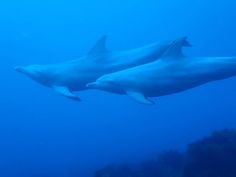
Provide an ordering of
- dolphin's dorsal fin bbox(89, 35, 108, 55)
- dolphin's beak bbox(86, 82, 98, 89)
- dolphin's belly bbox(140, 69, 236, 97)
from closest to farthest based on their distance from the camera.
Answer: dolphin's belly bbox(140, 69, 236, 97), dolphin's beak bbox(86, 82, 98, 89), dolphin's dorsal fin bbox(89, 35, 108, 55)

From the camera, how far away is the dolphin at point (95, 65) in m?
12.0

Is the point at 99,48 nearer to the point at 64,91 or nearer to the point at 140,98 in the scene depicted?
the point at 64,91

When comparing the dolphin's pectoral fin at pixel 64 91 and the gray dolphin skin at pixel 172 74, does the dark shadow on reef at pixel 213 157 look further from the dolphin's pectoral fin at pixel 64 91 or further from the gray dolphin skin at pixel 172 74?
the dolphin's pectoral fin at pixel 64 91

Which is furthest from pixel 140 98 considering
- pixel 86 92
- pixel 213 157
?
pixel 86 92

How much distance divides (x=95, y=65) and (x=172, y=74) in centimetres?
250

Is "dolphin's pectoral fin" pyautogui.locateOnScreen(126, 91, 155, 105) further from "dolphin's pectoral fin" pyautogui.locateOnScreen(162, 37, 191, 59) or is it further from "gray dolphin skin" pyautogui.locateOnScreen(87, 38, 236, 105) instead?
"dolphin's pectoral fin" pyautogui.locateOnScreen(162, 37, 191, 59)

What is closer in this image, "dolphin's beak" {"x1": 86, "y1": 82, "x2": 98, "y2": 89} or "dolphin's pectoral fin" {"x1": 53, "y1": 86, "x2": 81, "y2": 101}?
"dolphin's beak" {"x1": 86, "y1": 82, "x2": 98, "y2": 89}

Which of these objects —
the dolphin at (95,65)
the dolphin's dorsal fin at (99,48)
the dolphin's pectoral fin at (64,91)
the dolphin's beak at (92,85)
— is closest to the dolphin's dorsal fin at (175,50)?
the dolphin at (95,65)

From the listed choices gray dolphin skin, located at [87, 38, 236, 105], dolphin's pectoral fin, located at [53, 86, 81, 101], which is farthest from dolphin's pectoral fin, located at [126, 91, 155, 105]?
dolphin's pectoral fin, located at [53, 86, 81, 101]

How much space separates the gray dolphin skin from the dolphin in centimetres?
68

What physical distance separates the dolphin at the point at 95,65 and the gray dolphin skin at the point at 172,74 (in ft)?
2.24

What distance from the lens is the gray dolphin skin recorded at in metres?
11.0

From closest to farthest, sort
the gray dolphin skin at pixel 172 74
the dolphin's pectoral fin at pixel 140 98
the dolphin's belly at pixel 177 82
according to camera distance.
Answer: the dolphin's pectoral fin at pixel 140 98 → the gray dolphin skin at pixel 172 74 → the dolphin's belly at pixel 177 82

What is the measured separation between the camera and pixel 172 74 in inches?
437
